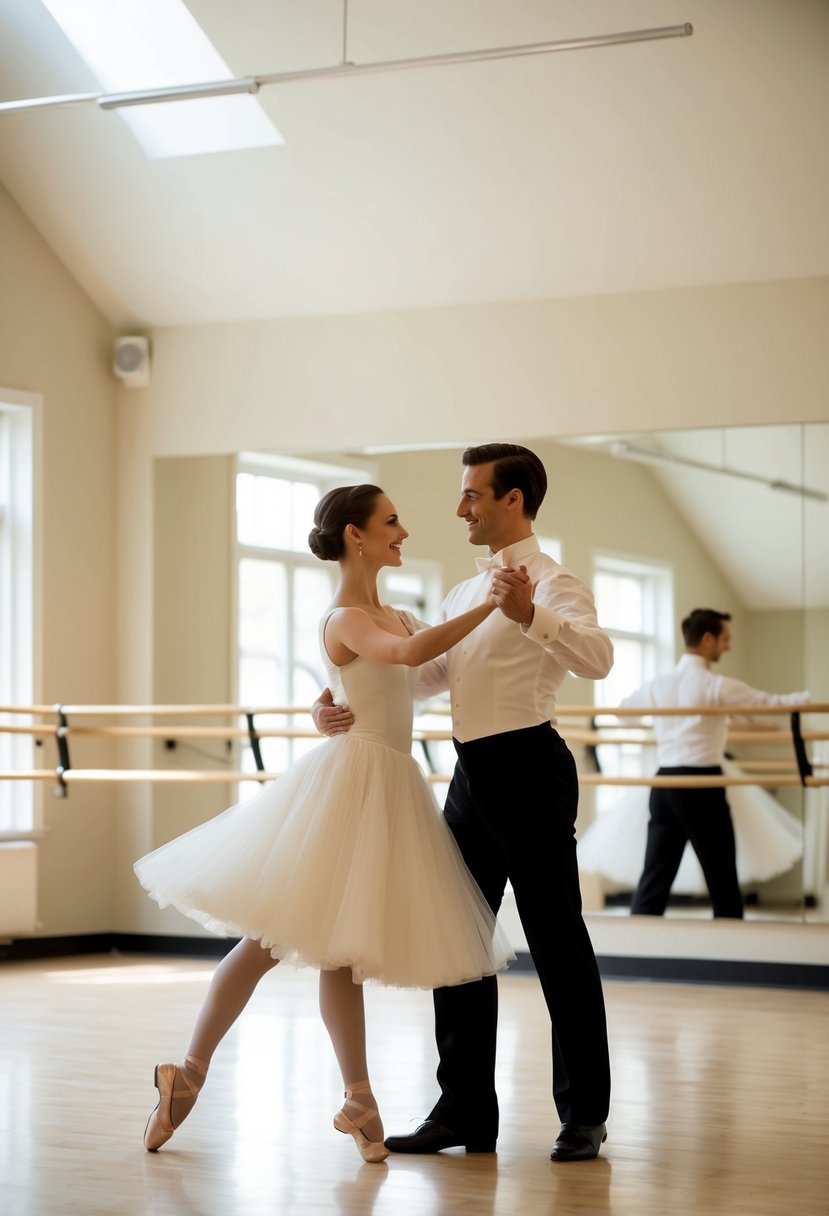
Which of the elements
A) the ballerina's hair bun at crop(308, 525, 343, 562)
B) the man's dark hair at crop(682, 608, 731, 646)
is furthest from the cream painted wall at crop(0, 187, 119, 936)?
the ballerina's hair bun at crop(308, 525, 343, 562)

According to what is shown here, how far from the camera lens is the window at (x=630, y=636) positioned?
5684 mm

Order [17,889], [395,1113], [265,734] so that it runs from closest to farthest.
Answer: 1. [395,1113]
2. [265,734]
3. [17,889]

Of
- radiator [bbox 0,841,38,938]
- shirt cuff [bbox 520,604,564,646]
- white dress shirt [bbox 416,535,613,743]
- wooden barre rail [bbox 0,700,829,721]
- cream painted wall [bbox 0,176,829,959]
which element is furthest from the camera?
radiator [bbox 0,841,38,938]

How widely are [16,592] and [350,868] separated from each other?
3737 mm

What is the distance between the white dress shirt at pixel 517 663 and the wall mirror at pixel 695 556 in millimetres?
2639

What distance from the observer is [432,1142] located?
3020 mm

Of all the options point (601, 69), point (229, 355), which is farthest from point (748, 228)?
point (229, 355)

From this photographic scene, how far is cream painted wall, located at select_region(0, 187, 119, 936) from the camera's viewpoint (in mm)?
6277

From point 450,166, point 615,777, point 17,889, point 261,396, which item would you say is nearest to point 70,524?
point 261,396

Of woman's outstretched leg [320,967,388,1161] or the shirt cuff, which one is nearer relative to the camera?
the shirt cuff

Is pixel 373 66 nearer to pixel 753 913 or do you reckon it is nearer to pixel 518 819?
pixel 518 819

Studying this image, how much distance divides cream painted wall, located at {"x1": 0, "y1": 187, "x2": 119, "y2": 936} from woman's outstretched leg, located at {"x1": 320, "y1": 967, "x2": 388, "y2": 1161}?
11.6ft

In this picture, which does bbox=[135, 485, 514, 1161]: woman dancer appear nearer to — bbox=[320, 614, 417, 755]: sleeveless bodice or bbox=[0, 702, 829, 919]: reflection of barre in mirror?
bbox=[320, 614, 417, 755]: sleeveless bodice

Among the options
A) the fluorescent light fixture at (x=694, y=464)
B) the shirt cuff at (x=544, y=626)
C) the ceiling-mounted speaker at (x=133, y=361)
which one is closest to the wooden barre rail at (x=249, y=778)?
the fluorescent light fixture at (x=694, y=464)
